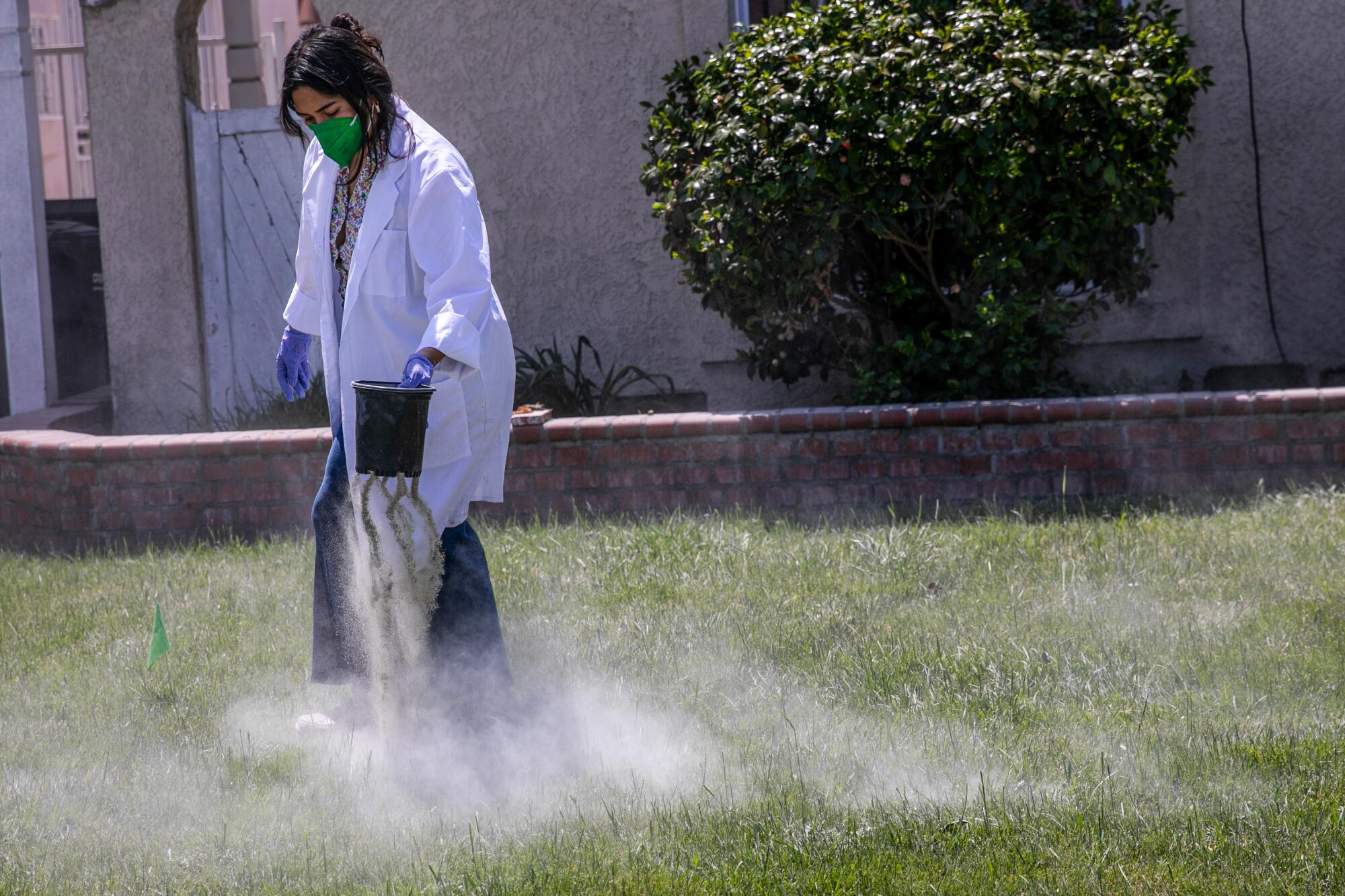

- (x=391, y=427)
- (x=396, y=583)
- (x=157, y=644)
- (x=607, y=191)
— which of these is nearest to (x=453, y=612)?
(x=396, y=583)

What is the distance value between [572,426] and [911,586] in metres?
1.83

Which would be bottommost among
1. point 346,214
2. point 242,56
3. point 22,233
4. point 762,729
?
point 762,729

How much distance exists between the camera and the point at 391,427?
2.95m

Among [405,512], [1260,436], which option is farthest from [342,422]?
[1260,436]

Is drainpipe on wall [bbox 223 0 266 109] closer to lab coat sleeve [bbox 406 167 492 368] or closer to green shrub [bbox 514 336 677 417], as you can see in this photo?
green shrub [bbox 514 336 677 417]

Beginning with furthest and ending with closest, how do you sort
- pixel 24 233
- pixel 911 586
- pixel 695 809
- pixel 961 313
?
1. pixel 24 233
2. pixel 961 313
3. pixel 911 586
4. pixel 695 809

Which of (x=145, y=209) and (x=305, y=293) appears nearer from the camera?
(x=305, y=293)

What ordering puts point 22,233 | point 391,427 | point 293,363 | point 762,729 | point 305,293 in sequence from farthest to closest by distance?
point 22,233 → point 293,363 → point 305,293 → point 762,729 → point 391,427

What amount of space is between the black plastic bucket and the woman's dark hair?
2.37ft

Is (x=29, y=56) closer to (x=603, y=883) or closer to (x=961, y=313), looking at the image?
(x=961, y=313)

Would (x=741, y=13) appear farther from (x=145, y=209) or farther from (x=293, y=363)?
(x=293, y=363)

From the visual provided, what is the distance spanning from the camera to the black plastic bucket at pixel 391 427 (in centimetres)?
293

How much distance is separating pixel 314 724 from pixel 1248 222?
5578mm

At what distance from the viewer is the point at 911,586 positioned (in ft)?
14.7
